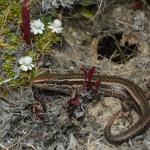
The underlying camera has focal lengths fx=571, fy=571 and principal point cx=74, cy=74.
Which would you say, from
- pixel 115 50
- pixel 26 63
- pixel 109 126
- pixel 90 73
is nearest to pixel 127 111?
A: pixel 109 126

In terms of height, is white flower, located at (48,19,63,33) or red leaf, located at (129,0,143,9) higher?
red leaf, located at (129,0,143,9)

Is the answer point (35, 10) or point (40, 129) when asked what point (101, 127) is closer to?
point (40, 129)

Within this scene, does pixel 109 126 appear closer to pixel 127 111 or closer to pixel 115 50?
pixel 127 111

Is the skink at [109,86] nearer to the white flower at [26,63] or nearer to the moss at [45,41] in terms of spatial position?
the white flower at [26,63]

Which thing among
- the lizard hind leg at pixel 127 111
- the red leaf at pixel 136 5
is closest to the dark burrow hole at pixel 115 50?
the red leaf at pixel 136 5

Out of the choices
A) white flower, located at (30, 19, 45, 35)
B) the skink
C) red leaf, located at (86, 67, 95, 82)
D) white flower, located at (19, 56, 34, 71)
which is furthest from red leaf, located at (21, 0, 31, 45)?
red leaf, located at (86, 67, 95, 82)

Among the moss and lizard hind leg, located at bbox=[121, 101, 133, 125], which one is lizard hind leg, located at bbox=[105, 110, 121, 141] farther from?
the moss
